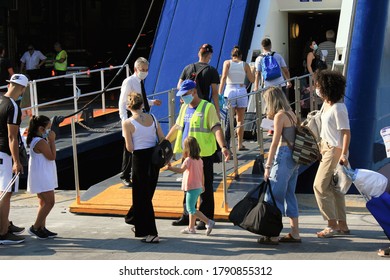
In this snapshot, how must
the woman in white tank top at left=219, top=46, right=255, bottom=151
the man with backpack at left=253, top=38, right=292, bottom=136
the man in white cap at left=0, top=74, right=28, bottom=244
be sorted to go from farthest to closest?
the man with backpack at left=253, top=38, right=292, bottom=136 < the woman in white tank top at left=219, top=46, right=255, bottom=151 < the man in white cap at left=0, top=74, right=28, bottom=244

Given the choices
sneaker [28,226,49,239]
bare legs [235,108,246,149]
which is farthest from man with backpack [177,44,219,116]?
sneaker [28,226,49,239]

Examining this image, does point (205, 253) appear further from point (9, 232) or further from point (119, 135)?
point (119, 135)

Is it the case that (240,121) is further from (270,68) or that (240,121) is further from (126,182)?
(126,182)

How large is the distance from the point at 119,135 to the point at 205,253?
6.90 m

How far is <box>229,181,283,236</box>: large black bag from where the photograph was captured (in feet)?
27.8

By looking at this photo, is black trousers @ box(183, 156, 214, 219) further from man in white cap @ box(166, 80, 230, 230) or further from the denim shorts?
the denim shorts

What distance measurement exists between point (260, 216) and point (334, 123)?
4.28 ft

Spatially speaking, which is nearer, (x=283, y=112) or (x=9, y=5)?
(x=283, y=112)

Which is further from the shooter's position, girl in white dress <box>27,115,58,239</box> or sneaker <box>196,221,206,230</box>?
sneaker <box>196,221,206,230</box>

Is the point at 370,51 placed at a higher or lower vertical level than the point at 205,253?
higher

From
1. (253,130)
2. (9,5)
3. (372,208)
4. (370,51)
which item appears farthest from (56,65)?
(372,208)

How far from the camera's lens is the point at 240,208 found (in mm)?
8633

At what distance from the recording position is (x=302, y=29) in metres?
18.9

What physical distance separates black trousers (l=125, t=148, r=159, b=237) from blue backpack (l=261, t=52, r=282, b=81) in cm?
494
